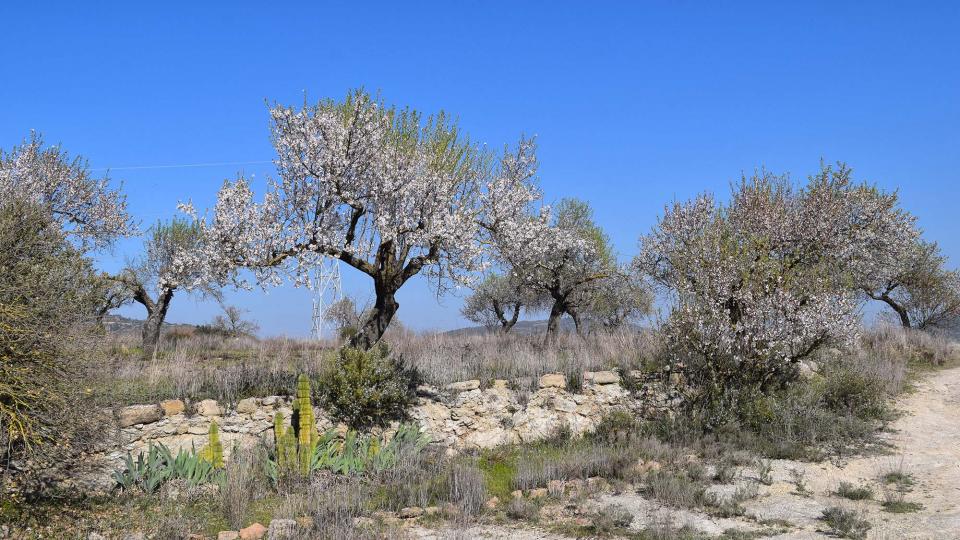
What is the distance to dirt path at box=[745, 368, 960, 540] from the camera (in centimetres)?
977

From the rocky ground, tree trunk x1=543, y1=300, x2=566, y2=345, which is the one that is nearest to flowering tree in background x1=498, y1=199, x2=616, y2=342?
tree trunk x1=543, y1=300, x2=566, y2=345

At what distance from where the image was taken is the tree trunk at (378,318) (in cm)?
1712

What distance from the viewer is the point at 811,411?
49.3ft

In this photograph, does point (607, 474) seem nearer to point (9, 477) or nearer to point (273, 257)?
A: point (273, 257)

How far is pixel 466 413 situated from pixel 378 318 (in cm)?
323

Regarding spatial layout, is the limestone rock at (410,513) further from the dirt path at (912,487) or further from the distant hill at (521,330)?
the distant hill at (521,330)

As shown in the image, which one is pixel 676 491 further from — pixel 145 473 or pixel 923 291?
pixel 923 291

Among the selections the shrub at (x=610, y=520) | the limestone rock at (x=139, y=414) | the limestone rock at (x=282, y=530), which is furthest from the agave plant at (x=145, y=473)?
the shrub at (x=610, y=520)

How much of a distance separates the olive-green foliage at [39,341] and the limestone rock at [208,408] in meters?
2.92

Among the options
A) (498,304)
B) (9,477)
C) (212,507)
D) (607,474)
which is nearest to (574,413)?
(607,474)

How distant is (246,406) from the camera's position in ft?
47.6

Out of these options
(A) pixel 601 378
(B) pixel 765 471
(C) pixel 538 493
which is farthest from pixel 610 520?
(A) pixel 601 378

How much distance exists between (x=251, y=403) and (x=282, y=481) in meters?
2.51

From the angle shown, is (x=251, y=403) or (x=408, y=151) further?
(x=408, y=151)
